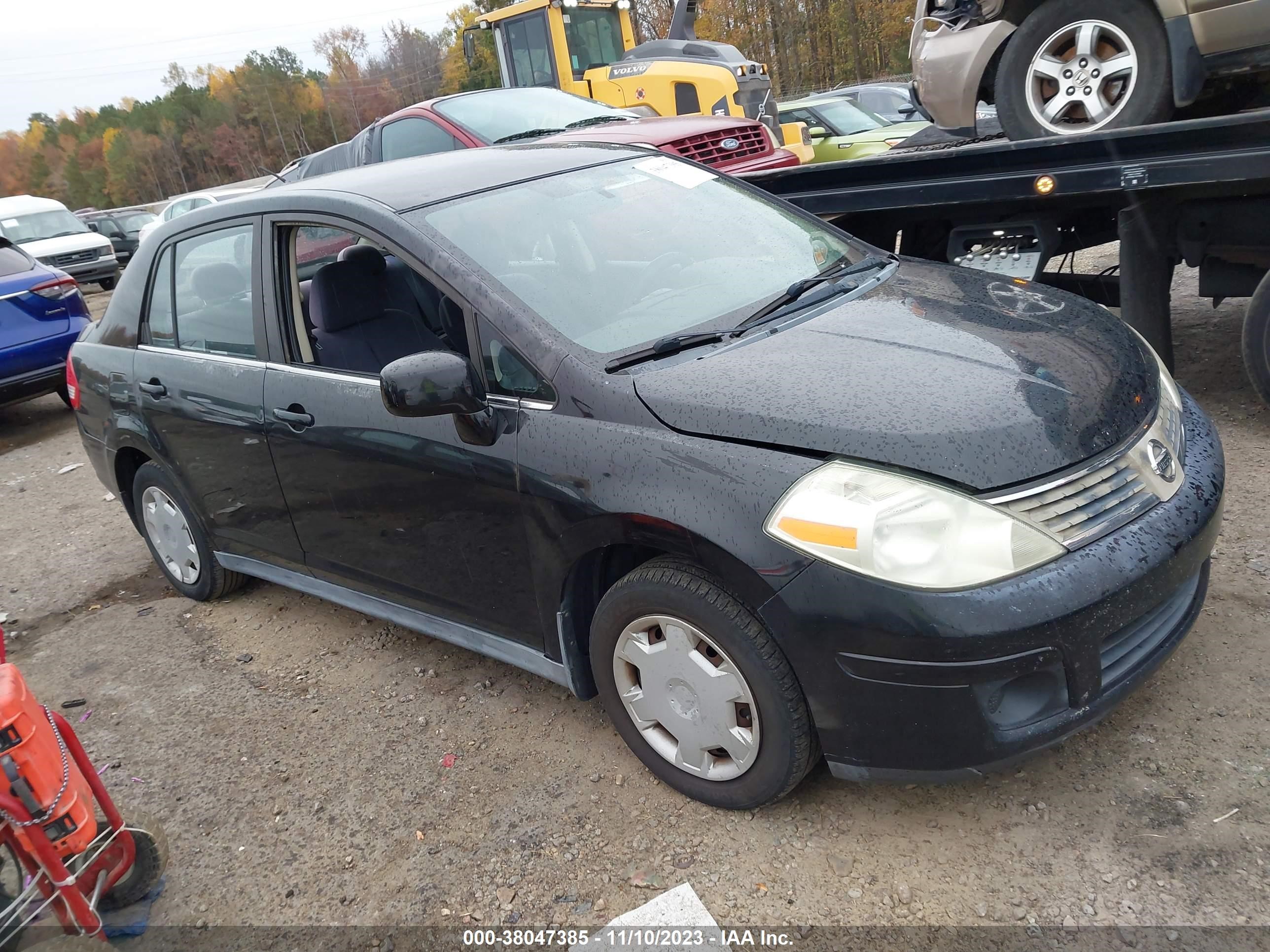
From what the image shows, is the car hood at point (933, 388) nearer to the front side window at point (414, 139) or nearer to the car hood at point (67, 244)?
the front side window at point (414, 139)

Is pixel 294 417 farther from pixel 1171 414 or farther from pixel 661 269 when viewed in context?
pixel 1171 414

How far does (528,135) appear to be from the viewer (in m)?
7.80

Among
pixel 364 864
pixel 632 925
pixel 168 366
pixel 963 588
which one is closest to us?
pixel 963 588

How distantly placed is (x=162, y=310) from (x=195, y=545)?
1026 millimetres

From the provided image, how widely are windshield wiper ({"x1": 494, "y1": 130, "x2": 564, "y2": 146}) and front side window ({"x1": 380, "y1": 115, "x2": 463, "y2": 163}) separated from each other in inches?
13.4

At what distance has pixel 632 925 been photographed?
234cm

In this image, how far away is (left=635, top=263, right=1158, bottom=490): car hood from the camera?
2.21m

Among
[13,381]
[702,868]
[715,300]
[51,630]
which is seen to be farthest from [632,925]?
[13,381]

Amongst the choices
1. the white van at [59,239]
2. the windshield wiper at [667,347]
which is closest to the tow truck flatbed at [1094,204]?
the windshield wiper at [667,347]

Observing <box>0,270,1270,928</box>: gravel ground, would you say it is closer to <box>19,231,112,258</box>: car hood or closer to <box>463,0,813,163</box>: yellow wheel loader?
<box>463,0,813,163</box>: yellow wheel loader

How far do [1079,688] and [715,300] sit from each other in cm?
146

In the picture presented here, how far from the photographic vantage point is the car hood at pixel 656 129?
7152 mm

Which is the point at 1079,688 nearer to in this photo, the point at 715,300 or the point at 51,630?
the point at 715,300

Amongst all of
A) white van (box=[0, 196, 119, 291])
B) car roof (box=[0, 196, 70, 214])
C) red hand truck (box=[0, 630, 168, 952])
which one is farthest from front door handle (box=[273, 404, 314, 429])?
car roof (box=[0, 196, 70, 214])
